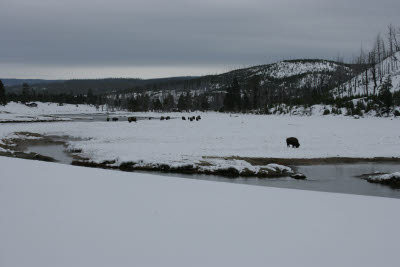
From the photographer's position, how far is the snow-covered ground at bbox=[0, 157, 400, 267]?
4824 millimetres

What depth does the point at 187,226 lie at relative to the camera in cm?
597

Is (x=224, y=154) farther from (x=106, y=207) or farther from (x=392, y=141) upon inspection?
(x=106, y=207)

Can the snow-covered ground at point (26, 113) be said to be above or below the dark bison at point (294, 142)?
above

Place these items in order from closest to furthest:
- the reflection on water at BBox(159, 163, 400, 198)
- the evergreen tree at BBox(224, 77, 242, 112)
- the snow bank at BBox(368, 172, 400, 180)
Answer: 1. the reflection on water at BBox(159, 163, 400, 198)
2. the snow bank at BBox(368, 172, 400, 180)
3. the evergreen tree at BBox(224, 77, 242, 112)

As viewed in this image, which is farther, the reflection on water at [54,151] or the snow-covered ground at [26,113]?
the snow-covered ground at [26,113]

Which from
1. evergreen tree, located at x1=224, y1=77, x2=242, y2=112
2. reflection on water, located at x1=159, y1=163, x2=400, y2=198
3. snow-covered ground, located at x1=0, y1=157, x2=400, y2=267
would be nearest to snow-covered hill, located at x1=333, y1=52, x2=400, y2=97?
evergreen tree, located at x1=224, y1=77, x2=242, y2=112

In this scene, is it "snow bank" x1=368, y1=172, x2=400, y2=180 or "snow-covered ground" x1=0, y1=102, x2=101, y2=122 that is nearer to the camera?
"snow bank" x1=368, y1=172, x2=400, y2=180

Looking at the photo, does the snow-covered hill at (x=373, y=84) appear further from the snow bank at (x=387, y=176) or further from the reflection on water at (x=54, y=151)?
the reflection on water at (x=54, y=151)

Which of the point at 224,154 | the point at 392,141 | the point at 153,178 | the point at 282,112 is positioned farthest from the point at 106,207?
the point at 282,112

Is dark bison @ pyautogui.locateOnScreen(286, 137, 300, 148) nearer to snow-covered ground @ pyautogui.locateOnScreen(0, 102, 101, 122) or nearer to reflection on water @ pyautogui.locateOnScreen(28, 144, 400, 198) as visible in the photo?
reflection on water @ pyautogui.locateOnScreen(28, 144, 400, 198)

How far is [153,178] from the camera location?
10305 millimetres

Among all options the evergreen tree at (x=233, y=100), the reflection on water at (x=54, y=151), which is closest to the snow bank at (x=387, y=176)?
the reflection on water at (x=54, y=151)

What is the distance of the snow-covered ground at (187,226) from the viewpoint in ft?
15.8

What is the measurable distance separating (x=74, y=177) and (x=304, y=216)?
22.7 ft
